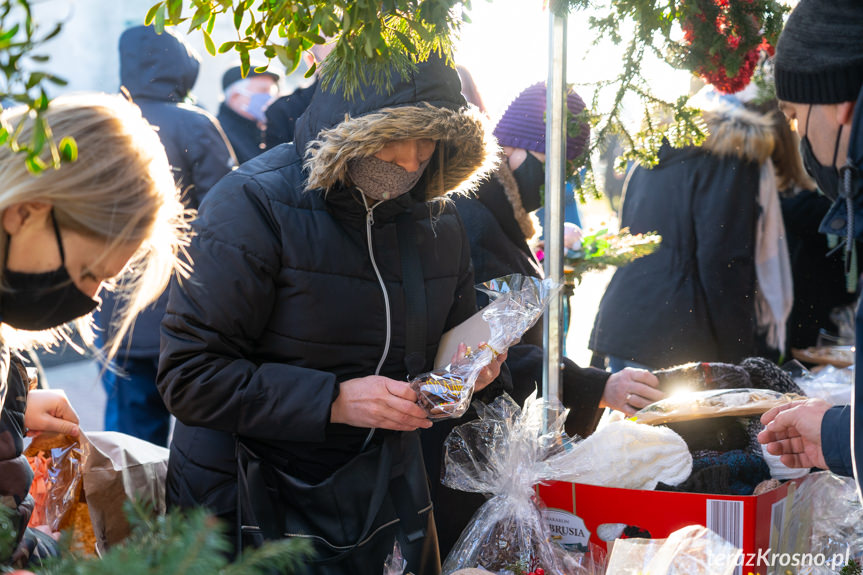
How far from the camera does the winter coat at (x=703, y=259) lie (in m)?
3.62

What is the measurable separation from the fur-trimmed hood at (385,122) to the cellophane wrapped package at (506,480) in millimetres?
630

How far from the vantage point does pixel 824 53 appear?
1453 mm

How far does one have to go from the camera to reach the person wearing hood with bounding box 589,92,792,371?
3.62m

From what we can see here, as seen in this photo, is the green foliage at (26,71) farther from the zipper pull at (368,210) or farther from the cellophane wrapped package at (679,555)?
the cellophane wrapped package at (679,555)

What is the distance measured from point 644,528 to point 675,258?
7.16 ft

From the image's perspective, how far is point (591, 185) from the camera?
2.25m

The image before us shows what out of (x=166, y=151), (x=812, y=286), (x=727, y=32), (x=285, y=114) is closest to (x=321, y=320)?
(x=727, y=32)

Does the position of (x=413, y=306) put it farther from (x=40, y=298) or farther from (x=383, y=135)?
(x=40, y=298)

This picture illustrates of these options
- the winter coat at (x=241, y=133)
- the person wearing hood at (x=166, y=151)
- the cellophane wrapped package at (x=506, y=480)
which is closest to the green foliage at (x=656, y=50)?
the cellophane wrapped package at (x=506, y=480)

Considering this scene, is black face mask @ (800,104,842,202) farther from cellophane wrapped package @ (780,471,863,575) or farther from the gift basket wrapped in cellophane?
cellophane wrapped package @ (780,471,863,575)

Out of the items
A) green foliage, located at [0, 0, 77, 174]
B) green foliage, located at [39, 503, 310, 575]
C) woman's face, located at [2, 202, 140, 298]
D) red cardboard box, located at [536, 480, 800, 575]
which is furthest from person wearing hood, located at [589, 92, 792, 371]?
green foliage, located at [0, 0, 77, 174]

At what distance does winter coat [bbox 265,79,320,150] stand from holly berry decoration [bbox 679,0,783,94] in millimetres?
1797

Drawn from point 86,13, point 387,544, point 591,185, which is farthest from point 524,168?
point 86,13

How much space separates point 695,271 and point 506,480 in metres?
2.16
